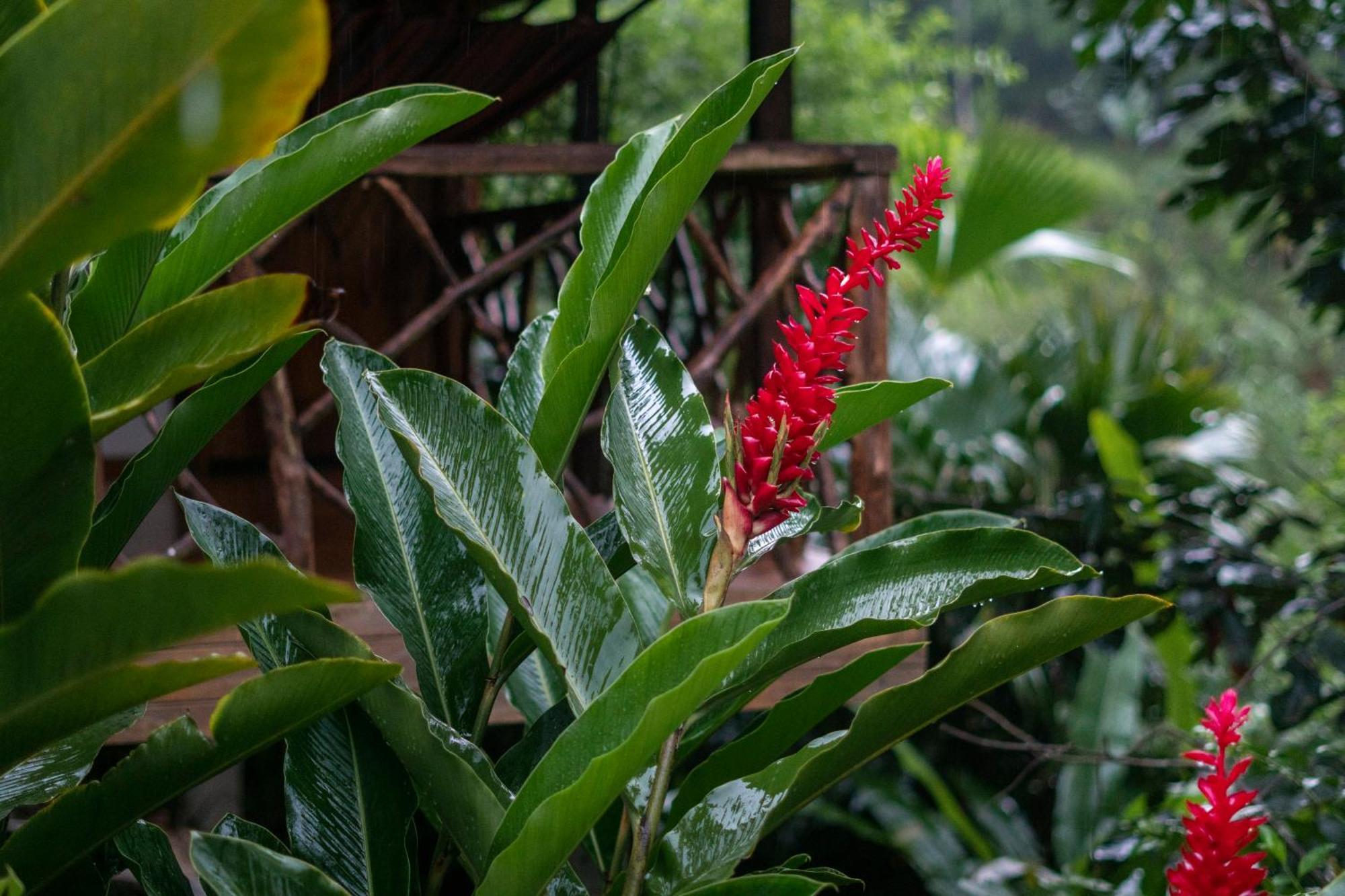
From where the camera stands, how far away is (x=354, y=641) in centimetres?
94

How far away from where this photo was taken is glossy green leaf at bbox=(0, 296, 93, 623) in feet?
2.36

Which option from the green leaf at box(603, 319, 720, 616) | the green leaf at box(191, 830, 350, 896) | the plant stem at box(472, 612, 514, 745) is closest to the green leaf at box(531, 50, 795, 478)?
the green leaf at box(603, 319, 720, 616)

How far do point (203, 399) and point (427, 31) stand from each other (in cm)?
154

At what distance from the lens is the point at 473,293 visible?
2.21 metres

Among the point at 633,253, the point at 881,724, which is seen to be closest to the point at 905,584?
the point at 881,724

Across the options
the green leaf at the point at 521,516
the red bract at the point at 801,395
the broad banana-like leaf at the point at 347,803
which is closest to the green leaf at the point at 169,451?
the broad banana-like leaf at the point at 347,803

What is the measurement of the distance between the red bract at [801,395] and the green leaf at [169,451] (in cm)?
40

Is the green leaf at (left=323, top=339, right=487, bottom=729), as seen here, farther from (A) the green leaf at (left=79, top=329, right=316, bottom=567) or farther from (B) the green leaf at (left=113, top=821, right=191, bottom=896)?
(B) the green leaf at (left=113, top=821, right=191, bottom=896)

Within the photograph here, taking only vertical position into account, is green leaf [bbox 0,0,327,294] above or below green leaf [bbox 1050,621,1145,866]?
above

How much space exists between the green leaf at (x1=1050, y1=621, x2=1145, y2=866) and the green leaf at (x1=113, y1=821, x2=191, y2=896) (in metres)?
3.14

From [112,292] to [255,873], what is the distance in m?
0.48

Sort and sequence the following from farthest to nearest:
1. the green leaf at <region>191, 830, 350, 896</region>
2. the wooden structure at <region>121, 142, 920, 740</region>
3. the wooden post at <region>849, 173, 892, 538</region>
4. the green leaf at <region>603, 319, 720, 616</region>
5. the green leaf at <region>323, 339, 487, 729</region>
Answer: the wooden post at <region>849, 173, 892, 538</region>
the wooden structure at <region>121, 142, 920, 740</region>
the green leaf at <region>323, 339, 487, 729</region>
the green leaf at <region>603, 319, 720, 616</region>
the green leaf at <region>191, 830, 350, 896</region>

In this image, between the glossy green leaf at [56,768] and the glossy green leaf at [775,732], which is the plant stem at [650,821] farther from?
the glossy green leaf at [56,768]

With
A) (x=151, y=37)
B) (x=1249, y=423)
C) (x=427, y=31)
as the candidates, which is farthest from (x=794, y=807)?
(x=1249, y=423)
